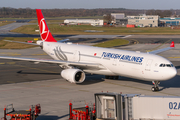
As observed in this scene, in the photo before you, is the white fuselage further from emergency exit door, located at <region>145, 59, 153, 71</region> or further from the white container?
the white container

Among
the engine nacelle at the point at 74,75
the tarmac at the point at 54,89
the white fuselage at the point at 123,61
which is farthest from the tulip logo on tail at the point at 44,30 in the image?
the engine nacelle at the point at 74,75

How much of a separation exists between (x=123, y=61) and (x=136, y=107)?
1427 centimetres

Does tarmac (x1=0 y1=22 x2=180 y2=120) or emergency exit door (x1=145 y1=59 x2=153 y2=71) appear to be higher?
emergency exit door (x1=145 y1=59 x2=153 y2=71)

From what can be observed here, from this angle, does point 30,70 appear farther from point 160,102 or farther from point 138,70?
point 160,102

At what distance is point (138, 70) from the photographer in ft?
102

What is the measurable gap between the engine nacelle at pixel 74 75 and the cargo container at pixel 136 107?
14.9 metres

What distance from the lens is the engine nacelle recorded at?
33562mm

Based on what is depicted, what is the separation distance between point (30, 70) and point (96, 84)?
14696mm

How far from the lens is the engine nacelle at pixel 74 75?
3356 centimetres

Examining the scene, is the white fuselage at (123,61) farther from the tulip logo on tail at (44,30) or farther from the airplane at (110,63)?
the tulip logo on tail at (44,30)

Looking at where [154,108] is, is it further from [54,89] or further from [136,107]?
[54,89]

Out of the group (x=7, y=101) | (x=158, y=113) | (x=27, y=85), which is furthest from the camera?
(x=27, y=85)

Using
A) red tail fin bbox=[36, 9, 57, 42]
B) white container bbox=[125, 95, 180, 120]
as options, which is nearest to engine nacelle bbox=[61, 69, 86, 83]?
red tail fin bbox=[36, 9, 57, 42]

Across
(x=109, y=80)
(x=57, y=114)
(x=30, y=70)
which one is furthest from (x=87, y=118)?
(x=30, y=70)
